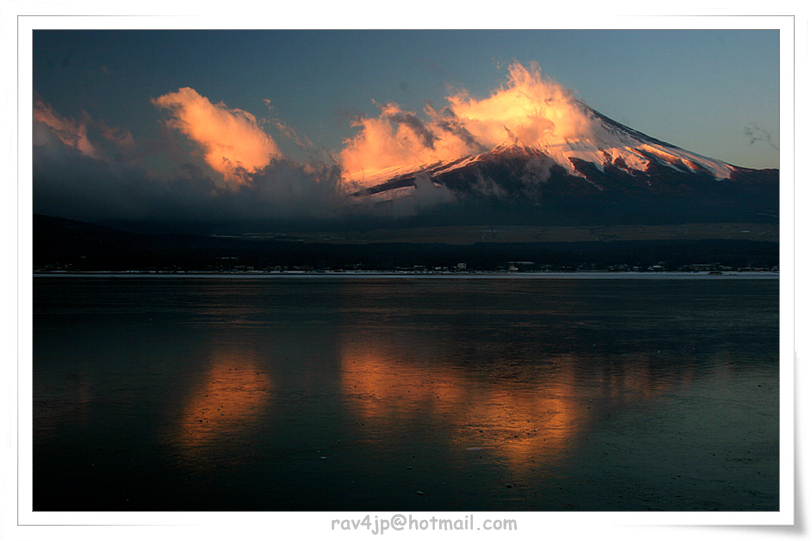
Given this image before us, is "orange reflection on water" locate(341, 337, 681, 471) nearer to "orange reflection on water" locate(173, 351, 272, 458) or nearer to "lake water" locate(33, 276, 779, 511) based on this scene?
"lake water" locate(33, 276, 779, 511)

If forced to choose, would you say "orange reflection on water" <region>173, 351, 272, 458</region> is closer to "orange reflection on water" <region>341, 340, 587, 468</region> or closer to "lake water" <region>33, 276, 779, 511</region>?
"lake water" <region>33, 276, 779, 511</region>

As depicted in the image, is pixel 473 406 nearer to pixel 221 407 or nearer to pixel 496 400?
pixel 496 400

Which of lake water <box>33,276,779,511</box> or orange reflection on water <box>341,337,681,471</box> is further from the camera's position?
orange reflection on water <box>341,337,681,471</box>

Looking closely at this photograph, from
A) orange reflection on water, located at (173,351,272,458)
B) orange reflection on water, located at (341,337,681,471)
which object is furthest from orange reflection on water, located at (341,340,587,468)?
orange reflection on water, located at (173,351,272,458)

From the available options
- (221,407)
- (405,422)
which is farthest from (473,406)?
(221,407)

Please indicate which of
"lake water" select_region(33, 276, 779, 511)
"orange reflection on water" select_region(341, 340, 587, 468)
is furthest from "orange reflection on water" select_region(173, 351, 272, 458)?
"orange reflection on water" select_region(341, 340, 587, 468)
